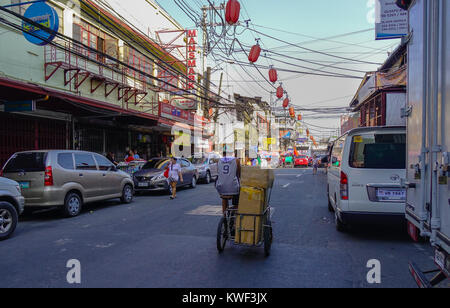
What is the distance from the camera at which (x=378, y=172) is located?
20.4 ft

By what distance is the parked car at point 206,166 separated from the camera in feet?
60.4

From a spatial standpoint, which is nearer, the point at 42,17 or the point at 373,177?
the point at 373,177

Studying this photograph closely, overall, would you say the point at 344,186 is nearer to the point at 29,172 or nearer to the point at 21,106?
the point at 29,172

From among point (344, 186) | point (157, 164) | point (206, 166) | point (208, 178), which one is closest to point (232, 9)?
point (344, 186)

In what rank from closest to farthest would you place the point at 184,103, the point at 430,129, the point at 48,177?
the point at 430,129 → the point at 48,177 → the point at 184,103

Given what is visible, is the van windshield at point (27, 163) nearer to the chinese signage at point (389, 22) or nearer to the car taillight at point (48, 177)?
the car taillight at point (48, 177)

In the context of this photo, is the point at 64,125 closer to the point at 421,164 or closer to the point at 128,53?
the point at 128,53

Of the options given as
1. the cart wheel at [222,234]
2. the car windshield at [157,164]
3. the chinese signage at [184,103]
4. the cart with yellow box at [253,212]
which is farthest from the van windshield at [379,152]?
the chinese signage at [184,103]

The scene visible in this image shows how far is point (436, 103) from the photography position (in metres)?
2.88

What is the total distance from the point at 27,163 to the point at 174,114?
12.8m

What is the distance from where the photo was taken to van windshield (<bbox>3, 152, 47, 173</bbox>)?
867cm

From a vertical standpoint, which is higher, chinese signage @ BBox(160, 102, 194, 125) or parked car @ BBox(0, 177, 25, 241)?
chinese signage @ BBox(160, 102, 194, 125)

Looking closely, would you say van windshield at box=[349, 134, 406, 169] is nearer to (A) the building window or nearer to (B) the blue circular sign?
(B) the blue circular sign

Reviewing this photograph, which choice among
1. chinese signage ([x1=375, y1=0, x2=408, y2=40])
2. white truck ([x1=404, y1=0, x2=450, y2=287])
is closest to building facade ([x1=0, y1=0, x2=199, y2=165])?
chinese signage ([x1=375, y1=0, x2=408, y2=40])
